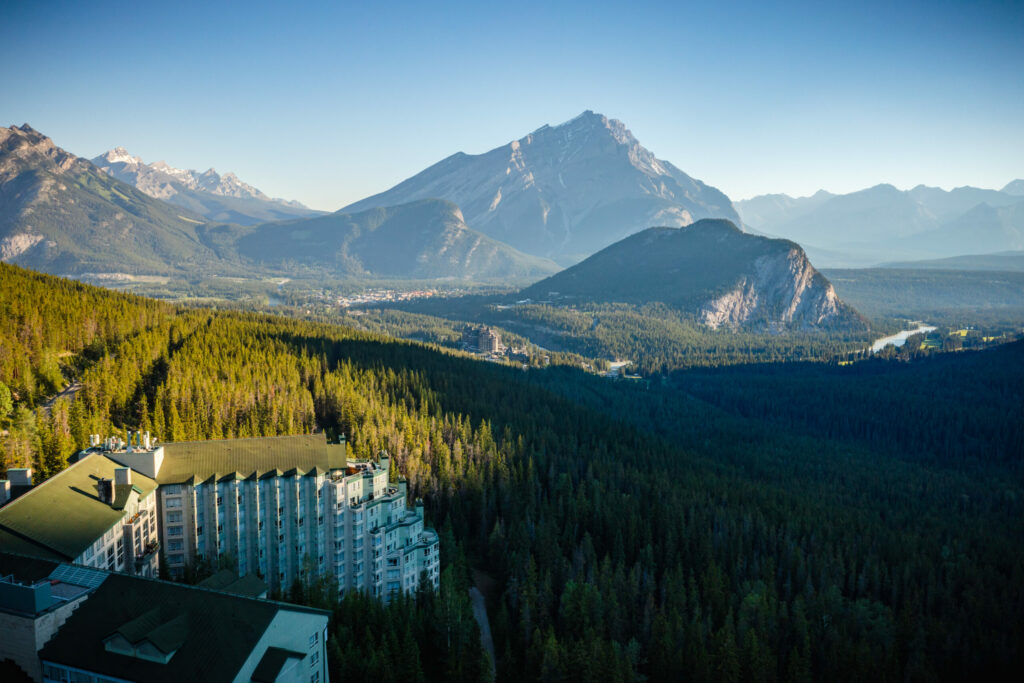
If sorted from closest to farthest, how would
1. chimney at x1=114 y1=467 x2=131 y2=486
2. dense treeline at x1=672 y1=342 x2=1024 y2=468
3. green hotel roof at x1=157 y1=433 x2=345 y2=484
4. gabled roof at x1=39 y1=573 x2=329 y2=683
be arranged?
gabled roof at x1=39 y1=573 x2=329 y2=683
chimney at x1=114 y1=467 x2=131 y2=486
green hotel roof at x1=157 y1=433 x2=345 y2=484
dense treeline at x1=672 y1=342 x2=1024 y2=468

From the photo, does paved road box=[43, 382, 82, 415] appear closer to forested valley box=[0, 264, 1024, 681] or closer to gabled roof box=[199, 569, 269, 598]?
forested valley box=[0, 264, 1024, 681]

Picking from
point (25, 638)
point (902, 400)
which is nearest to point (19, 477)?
point (25, 638)

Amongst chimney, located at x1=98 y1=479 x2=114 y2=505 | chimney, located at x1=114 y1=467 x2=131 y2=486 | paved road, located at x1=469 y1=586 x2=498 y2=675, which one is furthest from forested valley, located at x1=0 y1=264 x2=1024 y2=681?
chimney, located at x1=98 y1=479 x2=114 y2=505

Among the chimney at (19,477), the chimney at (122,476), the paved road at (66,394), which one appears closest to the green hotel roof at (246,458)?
Answer: the chimney at (122,476)

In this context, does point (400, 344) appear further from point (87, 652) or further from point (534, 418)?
point (87, 652)

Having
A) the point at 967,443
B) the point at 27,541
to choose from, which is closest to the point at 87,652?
the point at 27,541

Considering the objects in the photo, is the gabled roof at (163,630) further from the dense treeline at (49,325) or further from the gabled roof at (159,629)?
the dense treeline at (49,325)
